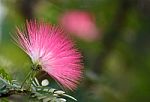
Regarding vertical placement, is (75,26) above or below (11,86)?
above

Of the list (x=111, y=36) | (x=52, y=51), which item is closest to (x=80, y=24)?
(x=111, y=36)

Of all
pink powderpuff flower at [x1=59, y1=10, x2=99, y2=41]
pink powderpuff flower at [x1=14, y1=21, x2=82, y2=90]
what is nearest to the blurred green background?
pink powderpuff flower at [x1=59, y1=10, x2=99, y2=41]

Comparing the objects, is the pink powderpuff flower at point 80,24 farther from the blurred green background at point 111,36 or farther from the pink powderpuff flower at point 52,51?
the pink powderpuff flower at point 52,51

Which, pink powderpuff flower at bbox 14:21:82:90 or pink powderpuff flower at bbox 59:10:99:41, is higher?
pink powderpuff flower at bbox 59:10:99:41

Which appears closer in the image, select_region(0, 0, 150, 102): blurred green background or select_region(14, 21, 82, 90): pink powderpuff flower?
select_region(14, 21, 82, 90): pink powderpuff flower

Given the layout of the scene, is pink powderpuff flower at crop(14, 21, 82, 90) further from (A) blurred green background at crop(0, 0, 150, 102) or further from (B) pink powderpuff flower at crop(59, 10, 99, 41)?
(B) pink powderpuff flower at crop(59, 10, 99, 41)

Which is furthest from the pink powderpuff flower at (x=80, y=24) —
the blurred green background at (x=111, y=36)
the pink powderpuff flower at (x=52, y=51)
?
the pink powderpuff flower at (x=52, y=51)

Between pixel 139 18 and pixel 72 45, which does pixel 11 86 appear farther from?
pixel 139 18

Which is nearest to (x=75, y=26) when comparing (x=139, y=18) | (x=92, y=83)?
(x=139, y=18)
